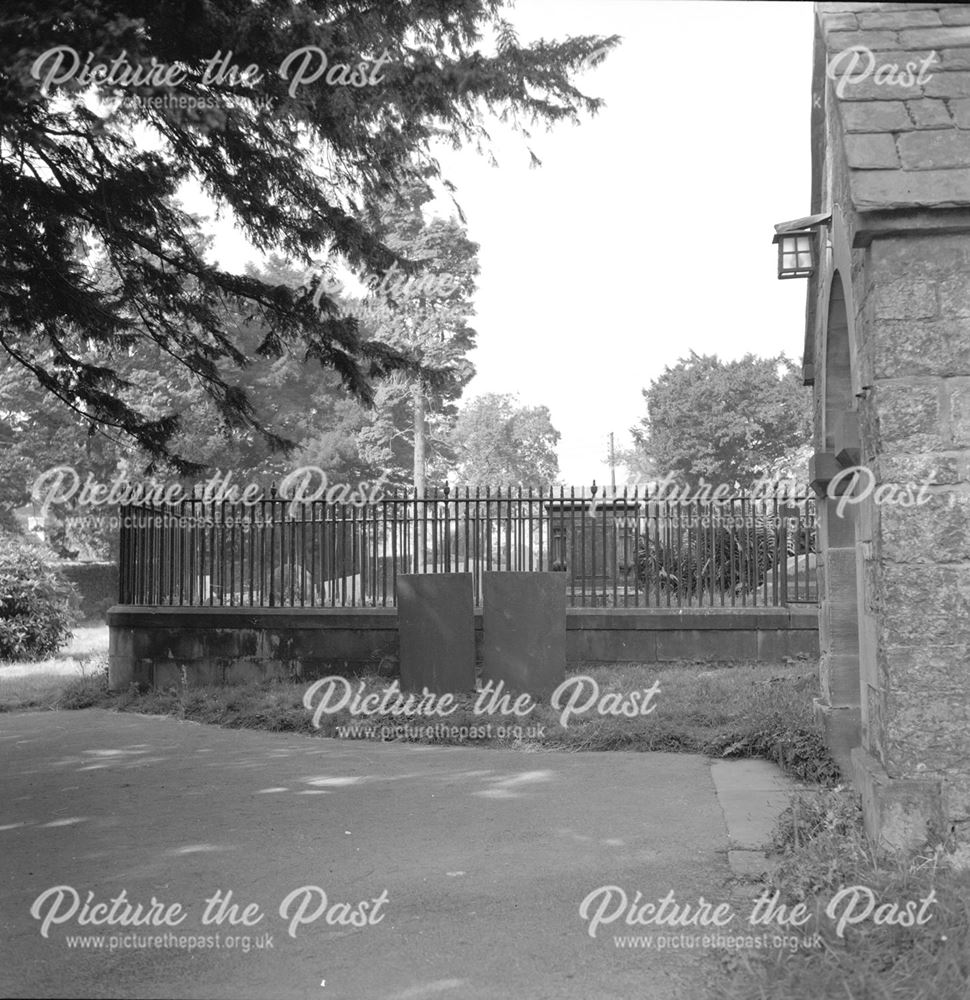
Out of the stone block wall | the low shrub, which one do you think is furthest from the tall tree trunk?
the stone block wall

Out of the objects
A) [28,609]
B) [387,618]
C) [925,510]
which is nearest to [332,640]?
[387,618]

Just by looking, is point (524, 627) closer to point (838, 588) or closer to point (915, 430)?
point (838, 588)

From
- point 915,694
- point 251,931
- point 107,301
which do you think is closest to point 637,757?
point 915,694

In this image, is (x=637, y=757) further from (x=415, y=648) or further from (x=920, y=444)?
(x=920, y=444)

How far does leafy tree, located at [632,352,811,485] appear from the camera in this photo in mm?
56406

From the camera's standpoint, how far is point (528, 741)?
9.50 m

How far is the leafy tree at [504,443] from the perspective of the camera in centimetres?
6028

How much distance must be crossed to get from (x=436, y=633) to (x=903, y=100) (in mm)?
7295

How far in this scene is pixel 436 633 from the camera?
36.6 ft

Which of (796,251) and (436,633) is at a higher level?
(796,251)

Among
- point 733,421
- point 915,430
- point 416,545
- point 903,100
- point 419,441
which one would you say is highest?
point 733,421

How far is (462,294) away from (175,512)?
25.0 metres

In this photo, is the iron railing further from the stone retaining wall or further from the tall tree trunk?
the tall tree trunk

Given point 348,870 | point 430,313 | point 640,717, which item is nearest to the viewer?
point 348,870
